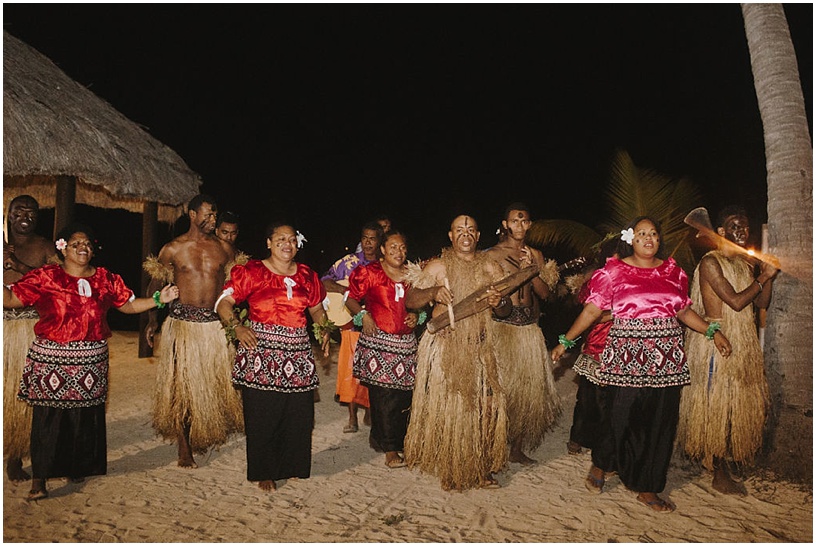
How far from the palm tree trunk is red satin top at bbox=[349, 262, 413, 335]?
2609 mm

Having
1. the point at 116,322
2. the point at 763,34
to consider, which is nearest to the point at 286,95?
the point at 116,322

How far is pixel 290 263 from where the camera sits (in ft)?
13.7

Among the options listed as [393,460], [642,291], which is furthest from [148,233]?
[642,291]

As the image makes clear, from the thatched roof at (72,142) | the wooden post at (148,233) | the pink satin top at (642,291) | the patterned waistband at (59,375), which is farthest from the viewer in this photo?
the wooden post at (148,233)

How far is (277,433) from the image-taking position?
4125 mm

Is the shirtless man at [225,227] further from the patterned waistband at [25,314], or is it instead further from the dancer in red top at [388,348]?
the patterned waistband at [25,314]

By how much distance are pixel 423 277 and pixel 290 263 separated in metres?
0.90

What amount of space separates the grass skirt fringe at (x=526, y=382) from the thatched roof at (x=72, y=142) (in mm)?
4284

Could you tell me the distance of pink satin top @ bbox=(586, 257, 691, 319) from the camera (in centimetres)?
377

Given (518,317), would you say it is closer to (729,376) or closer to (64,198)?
(729,376)

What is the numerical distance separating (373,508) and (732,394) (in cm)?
237

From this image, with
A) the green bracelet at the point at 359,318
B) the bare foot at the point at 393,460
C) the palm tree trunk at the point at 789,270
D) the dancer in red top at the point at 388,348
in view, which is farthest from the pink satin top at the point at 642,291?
the bare foot at the point at 393,460

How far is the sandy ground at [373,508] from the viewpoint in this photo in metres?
3.42

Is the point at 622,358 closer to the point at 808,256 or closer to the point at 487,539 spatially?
the point at 487,539
